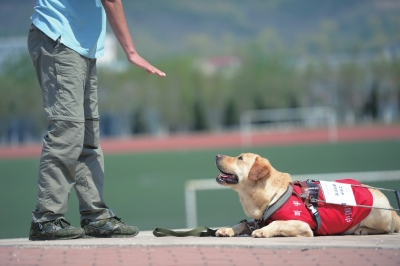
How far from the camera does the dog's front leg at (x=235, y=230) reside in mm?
4961

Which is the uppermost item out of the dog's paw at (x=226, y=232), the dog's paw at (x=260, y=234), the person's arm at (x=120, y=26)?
the person's arm at (x=120, y=26)

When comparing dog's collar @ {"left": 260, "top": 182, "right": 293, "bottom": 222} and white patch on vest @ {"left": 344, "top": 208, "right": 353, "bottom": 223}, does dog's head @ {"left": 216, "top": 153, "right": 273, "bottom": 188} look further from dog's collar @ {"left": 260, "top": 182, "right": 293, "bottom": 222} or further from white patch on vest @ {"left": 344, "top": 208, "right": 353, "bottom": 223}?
white patch on vest @ {"left": 344, "top": 208, "right": 353, "bottom": 223}

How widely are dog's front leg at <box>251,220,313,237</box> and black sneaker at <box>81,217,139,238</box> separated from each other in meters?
0.90

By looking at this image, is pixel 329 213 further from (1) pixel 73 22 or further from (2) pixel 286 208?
(1) pixel 73 22

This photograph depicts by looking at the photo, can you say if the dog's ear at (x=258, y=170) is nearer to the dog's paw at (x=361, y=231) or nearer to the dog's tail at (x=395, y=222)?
the dog's paw at (x=361, y=231)

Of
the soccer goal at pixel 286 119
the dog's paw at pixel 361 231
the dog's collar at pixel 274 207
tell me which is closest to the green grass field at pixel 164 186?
the dog's paw at pixel 361 231

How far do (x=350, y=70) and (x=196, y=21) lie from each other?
131173 millimetres

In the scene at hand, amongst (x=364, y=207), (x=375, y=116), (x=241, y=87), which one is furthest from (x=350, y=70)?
(x=364, y=207)

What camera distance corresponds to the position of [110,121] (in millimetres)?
80875

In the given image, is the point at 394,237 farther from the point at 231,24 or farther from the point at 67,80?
the point at 231,24

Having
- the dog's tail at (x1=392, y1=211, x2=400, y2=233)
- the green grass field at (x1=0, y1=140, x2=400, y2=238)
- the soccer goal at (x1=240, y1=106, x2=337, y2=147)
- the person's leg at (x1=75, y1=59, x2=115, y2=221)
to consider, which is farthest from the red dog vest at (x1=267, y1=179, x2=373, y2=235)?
the soccer goal at (x1=240, y1=106, x2=337, y2=147)

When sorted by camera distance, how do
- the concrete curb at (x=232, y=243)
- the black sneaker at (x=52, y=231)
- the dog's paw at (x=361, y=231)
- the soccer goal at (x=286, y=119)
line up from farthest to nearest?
the soccer goal at (x=286, y=119), the dog's paw at (x=361, y=231), the black sneaker at (x=52, y=231), the concrete curb at (x=232, y=243)

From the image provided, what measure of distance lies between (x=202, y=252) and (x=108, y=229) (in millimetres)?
1016

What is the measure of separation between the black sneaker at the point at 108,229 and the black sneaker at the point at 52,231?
261 mm
